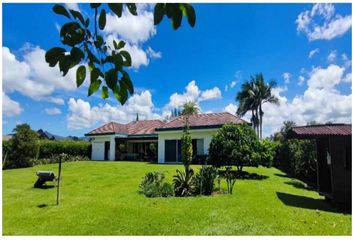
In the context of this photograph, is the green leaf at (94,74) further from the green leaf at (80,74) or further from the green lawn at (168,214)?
the green lawn at (168,214)

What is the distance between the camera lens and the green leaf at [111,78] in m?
1.80

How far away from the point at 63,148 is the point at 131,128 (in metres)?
8.78

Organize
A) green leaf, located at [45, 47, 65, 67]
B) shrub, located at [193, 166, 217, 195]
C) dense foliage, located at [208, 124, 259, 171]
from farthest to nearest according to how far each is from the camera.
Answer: dense foliage, located at [208, 124, 259, 171]
shrub, located at [193, 166, 217, 195]
green leaf, located at [45, 47, 65, 67]

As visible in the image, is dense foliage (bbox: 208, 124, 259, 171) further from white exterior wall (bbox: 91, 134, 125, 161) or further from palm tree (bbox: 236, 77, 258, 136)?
palm tree (bbox: 236, 77, 258, 136)

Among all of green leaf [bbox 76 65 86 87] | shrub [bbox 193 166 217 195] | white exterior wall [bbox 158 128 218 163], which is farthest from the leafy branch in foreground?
white exterior wall [bbox 158 128 218 163]

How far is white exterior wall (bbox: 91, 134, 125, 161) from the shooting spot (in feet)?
107

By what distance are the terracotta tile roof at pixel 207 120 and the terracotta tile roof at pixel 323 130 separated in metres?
15.0

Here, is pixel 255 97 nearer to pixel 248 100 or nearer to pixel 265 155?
pixel 248 100

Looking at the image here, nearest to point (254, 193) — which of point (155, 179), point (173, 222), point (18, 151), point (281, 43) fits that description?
point (155, 179)

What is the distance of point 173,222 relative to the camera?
7.39 meters

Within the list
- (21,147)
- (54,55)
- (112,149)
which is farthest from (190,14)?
(112,149)

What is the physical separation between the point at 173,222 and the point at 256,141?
1108 cm

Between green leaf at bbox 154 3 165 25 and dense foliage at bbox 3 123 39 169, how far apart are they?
25.6 m

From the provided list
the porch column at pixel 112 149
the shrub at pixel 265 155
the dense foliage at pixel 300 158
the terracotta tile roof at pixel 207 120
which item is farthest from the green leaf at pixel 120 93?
the porch column at pixel 112 149
